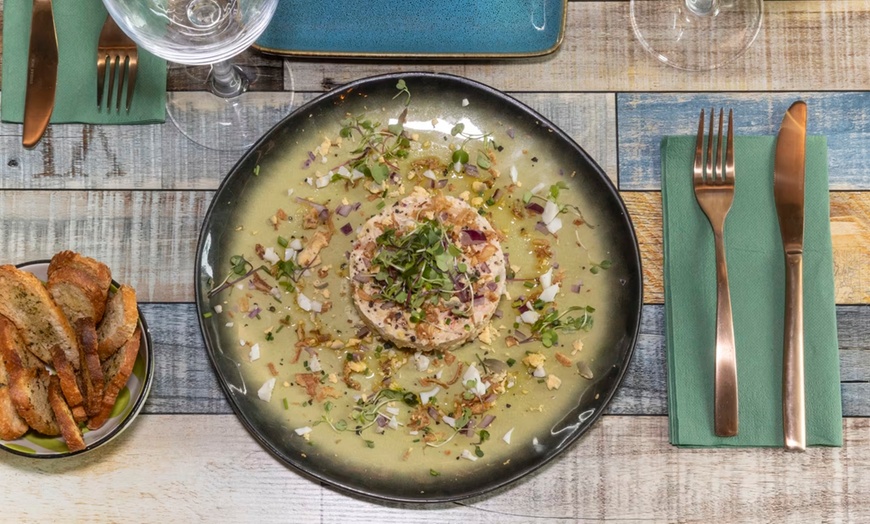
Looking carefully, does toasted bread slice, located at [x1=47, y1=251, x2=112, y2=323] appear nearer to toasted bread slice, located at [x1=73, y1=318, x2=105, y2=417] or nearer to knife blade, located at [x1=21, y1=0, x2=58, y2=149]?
toasted bread slice, located at [x1=73, y1=318, x2=105, y2=417]

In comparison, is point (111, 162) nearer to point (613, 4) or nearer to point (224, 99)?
point (224, 99)

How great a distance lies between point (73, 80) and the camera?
200cm

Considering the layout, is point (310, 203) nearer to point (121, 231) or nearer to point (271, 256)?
point (271, 256)

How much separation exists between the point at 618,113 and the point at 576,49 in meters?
0.19

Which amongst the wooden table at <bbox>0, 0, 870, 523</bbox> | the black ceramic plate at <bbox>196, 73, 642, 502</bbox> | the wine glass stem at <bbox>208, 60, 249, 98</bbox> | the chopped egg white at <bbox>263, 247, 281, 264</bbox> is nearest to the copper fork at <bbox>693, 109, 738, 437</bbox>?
the wooden table at <bbox>0, 0, 870, 523</bbox>

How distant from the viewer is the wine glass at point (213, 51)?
175 cm

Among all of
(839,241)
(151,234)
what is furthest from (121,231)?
(839,241)

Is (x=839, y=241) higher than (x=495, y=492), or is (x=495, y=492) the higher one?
(x=839, y=241)

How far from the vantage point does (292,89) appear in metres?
2.04

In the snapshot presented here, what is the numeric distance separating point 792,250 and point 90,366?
161 centimetres

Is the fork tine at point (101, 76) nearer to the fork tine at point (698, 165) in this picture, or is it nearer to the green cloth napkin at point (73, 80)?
the green cloth napkin at point (73, 80)

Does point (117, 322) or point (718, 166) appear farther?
point (718, 166)

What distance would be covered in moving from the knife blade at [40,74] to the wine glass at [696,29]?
1441mm

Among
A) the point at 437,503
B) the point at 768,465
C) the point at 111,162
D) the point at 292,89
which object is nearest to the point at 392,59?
the point at 292,89
